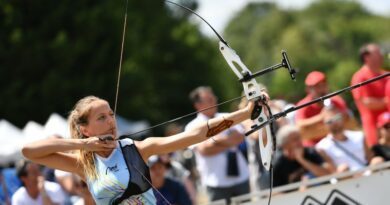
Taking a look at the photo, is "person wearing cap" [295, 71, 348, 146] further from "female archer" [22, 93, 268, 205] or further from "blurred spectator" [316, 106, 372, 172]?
"female archer" [22, 93, 268, 205]

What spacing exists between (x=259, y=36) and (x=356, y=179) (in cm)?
11545

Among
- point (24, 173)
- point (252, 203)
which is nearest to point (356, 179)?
point (252, 203)

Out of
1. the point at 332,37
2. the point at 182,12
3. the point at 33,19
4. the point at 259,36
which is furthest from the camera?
the point at 259,36

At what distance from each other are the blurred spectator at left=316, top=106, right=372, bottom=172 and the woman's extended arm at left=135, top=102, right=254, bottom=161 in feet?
11.3

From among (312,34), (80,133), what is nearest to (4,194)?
(80,133)

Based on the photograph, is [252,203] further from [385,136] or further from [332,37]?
[332,37]

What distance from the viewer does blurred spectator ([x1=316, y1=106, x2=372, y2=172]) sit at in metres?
9.38

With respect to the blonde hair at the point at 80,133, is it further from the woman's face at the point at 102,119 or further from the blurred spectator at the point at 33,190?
the blurred spectator at the point at 33,190

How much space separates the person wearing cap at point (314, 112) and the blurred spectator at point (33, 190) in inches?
113

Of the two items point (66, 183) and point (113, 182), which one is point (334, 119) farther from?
point (113, 182)

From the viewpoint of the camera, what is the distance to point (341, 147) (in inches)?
371

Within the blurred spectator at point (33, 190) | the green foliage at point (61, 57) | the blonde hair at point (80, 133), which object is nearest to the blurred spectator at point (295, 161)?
the blurred spectator at point (33, 190)

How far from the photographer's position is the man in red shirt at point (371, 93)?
9.81 metres

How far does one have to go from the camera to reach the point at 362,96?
32.4 ft
